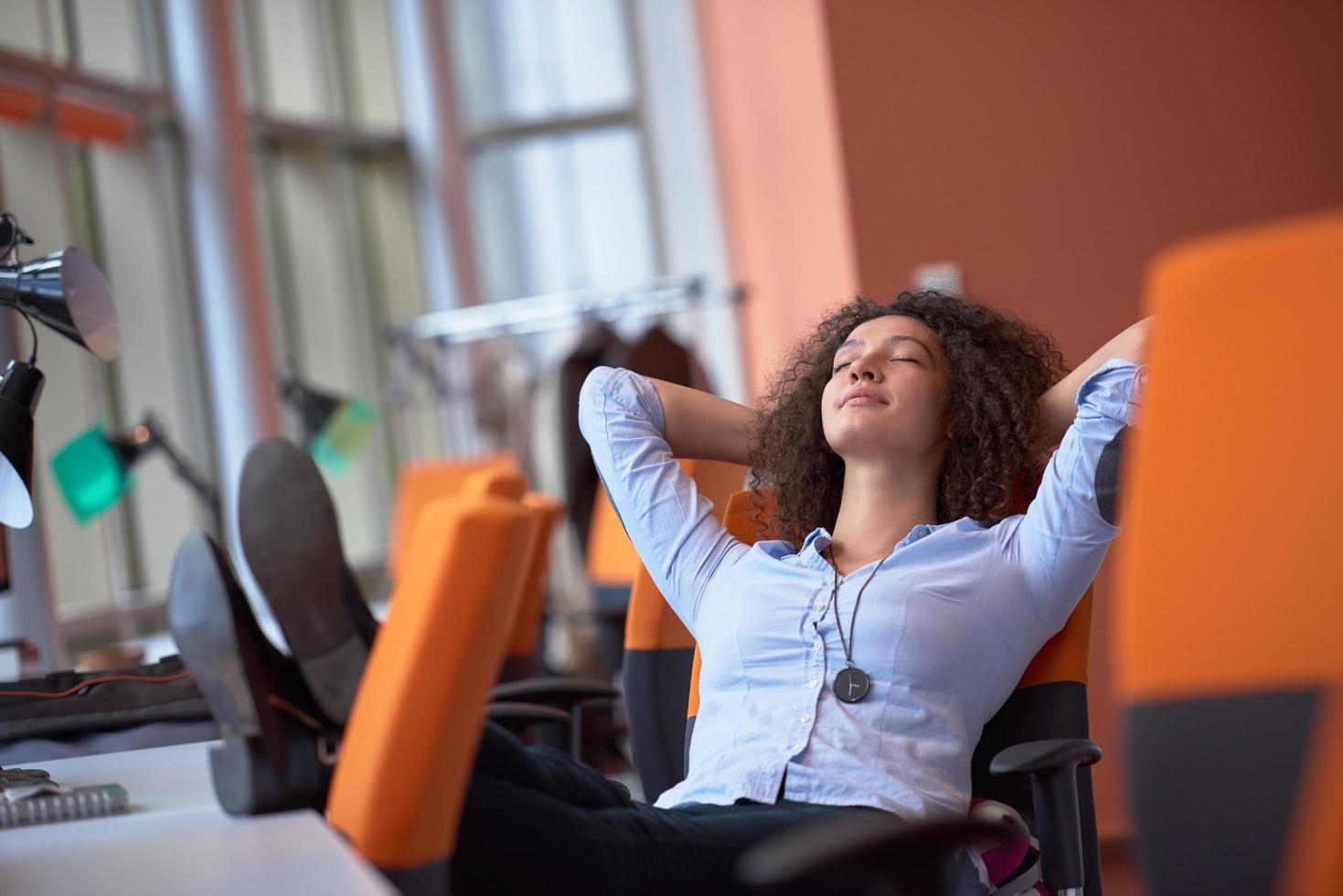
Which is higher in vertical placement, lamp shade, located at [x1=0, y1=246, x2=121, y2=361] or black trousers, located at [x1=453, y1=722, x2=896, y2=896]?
lamp shade, located at [x1=0, y1=246, x2=121, y2=361]

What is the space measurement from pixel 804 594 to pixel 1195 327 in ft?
3.12

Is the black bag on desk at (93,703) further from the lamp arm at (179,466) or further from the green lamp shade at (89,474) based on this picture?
the lamp arm at (179,466)

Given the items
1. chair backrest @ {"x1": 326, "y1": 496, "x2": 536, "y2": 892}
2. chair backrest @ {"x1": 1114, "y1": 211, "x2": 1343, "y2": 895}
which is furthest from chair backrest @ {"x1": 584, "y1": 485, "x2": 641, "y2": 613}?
chair backrest @ {"x1": 1114, "y1": 211, "x2": 1343, "y2": 895}

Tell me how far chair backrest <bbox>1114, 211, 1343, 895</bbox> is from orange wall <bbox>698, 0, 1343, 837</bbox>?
2799 millimetres

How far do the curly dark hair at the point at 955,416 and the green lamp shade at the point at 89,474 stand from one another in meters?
→ 1.74

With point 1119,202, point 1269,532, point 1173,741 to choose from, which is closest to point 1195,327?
point 1269,532

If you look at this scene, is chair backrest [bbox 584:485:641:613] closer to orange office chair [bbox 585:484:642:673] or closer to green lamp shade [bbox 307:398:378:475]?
orange office chair [bbox 585:484:642:673]

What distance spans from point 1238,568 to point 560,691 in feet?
5.10

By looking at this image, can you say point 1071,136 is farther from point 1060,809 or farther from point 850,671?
point 1060,809

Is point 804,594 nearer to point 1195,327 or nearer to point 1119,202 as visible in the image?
point 1195,327

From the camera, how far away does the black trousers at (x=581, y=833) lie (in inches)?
55.5

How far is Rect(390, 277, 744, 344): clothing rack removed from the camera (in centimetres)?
552

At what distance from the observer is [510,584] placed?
48.8 inches

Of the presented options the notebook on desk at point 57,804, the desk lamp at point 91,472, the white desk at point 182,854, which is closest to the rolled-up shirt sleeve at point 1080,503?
the white desk at point 182,854
